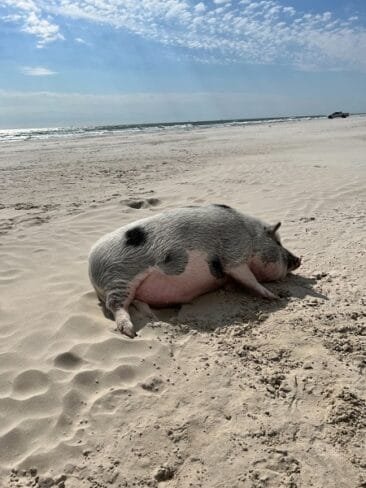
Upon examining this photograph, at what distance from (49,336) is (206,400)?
175 centimetres

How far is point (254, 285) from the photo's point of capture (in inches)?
195

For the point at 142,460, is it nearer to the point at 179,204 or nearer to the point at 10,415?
the point at 10,415

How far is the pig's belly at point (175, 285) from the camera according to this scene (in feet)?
15.4

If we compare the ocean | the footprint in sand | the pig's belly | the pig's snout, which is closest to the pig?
the pig's belly

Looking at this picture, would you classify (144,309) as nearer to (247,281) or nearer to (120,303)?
(120,303)

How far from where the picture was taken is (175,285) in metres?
4.71

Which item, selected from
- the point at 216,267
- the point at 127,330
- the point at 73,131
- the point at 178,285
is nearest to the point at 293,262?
the point at 216,267

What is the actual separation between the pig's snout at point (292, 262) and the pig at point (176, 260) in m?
0.16

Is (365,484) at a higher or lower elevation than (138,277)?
lower

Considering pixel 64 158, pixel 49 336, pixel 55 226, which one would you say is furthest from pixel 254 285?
pixel 64 158

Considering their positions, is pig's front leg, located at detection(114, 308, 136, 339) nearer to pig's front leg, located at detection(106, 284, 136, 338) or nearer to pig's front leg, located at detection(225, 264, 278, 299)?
pig's front leg, located at detection(106, 284, 136, 338)

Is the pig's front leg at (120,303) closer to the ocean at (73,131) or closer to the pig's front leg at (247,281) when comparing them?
the pig's front leg at (247,281)

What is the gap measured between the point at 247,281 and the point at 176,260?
0.85 metres

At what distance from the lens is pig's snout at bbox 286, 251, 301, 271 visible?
5508 millimetres
